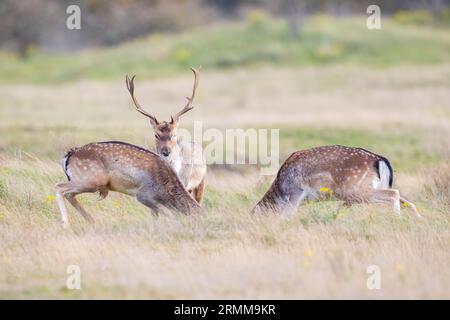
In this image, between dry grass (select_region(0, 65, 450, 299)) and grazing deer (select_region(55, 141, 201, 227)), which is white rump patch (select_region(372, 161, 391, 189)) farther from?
grazing deer (select_region(55, 141, 201, 227))

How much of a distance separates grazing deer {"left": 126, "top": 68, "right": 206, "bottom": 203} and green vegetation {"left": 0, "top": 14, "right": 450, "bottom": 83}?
22.8 metres

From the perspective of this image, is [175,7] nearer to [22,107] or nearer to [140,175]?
[22,107]

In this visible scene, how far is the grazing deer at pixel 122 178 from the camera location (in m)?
9.27

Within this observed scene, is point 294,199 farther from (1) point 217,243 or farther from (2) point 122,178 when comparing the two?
(2) point 122,178

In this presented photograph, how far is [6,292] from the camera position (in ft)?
23.0

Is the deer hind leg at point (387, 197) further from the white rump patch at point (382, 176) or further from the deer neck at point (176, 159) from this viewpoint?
the deer neck at point (176, 159)

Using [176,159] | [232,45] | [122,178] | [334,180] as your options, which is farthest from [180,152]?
[232,45]

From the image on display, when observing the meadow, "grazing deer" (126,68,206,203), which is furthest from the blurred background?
"grazing deer" (126,68,206,203)

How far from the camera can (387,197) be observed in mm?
9242

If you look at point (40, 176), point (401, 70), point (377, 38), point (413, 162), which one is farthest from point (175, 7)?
point (40, 176)

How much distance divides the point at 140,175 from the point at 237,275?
2419mm

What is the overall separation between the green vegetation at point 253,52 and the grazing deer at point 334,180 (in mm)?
24077
